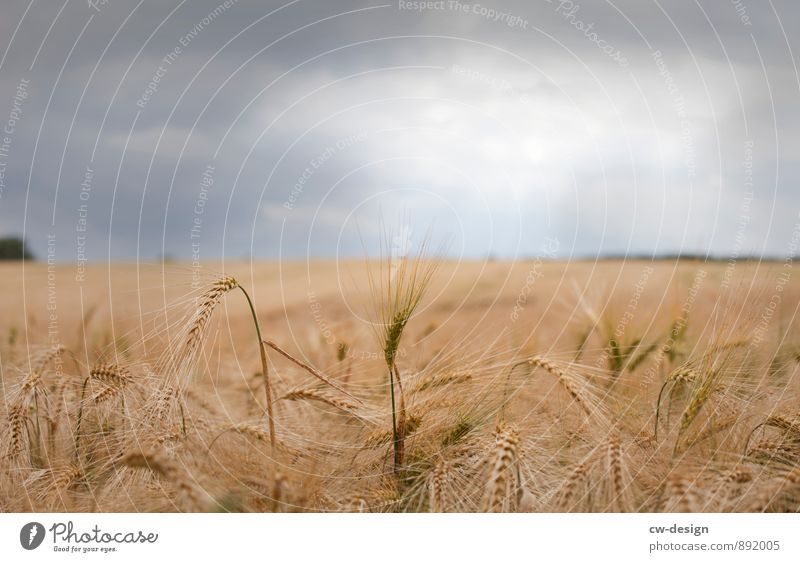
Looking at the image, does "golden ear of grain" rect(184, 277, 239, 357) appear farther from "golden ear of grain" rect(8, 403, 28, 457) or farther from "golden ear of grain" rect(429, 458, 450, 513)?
"golden ear of grain" rect(429, 458, 450, 513)

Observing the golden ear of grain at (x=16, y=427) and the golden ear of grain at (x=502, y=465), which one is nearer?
the golden ear of grain at (x=502, y=465)

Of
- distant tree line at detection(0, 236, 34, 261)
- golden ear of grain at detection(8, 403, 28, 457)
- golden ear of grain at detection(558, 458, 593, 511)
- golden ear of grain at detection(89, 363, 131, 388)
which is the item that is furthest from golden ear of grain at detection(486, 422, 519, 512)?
distant tree line at detection(0, 236, 34, 261)

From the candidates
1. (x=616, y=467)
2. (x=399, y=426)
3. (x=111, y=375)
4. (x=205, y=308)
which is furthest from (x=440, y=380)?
(x=111, y=375)

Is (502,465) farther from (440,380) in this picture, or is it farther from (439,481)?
(440,380)

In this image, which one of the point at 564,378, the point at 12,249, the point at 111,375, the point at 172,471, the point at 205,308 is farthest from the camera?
the point at 12,249

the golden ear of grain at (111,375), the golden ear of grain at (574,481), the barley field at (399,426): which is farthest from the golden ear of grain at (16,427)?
the golden ear of grain at (574,481)

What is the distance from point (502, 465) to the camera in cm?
277

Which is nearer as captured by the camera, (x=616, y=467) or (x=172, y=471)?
(x=172, y=471)

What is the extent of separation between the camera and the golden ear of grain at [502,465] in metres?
2.77

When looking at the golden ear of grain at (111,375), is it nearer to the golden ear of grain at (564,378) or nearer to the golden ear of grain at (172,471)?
the golden ear of grain at (172,471)

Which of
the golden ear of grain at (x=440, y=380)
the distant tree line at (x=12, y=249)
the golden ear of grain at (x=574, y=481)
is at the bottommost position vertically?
the golden ear of grain at (x=574, y=481)
